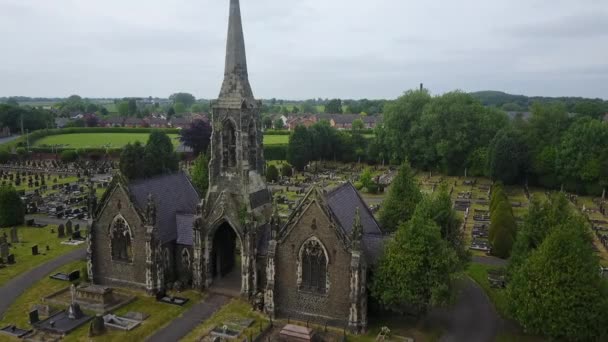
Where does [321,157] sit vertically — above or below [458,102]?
below

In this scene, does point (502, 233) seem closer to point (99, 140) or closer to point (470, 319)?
point (470, 319)

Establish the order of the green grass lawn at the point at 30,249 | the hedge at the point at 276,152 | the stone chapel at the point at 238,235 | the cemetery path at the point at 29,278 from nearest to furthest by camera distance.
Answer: the stone chapel at the point at 238,235 → the cemetery path at the point at 29,278 → the green grass lawn at the point at 30,249 → the hedge at the point at 276,152

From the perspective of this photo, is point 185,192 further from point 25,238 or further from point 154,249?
point 25,238

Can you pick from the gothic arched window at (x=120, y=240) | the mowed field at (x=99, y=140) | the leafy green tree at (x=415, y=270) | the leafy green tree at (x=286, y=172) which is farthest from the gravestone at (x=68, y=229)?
the mowed field at (x=99, y=140)

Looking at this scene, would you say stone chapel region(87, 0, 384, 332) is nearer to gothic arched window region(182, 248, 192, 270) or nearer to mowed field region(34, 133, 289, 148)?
gothic arched window region(182, 248, 192, 270)

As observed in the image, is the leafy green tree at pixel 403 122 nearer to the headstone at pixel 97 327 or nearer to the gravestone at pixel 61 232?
the gravestone at pixel 61 232

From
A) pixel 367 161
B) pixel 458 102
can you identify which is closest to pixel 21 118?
pixel 367 161
